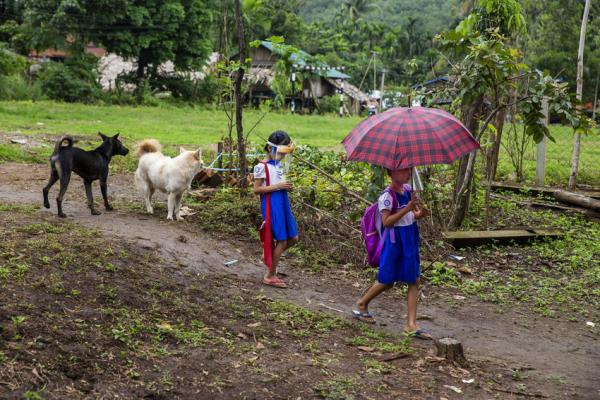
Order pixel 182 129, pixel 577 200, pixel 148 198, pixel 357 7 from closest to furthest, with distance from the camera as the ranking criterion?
pixel 148 198 → pixel 577 200 → pixel 182 129 → pixel 357 7

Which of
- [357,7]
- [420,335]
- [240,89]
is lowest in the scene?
[420,335]

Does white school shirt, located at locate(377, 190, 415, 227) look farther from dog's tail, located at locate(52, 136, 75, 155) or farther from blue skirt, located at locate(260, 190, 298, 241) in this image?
dog's tail, located at locate(52, 136, 75, 155)

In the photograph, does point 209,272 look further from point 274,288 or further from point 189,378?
point 189,378

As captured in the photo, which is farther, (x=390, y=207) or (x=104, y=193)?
(x=104, y=193)

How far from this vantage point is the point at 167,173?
8.79m


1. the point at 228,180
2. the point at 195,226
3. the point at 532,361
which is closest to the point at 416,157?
the point at 532,361

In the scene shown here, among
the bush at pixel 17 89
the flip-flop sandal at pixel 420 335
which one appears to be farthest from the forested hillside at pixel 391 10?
the flip-flop sandal at pixel 420 335

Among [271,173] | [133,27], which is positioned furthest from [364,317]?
[133,27]

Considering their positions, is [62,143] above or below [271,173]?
above

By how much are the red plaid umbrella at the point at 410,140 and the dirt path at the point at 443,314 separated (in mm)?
1774

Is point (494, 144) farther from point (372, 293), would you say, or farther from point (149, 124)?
point (149, 124)

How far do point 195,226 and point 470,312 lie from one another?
3.70 m

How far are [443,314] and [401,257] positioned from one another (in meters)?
1.37

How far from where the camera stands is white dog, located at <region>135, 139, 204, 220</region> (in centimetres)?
873
